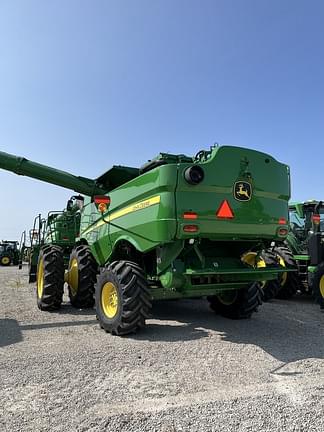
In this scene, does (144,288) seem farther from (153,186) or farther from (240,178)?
(240,178)

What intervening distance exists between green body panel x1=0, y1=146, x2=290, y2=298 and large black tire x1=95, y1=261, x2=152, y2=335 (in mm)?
301

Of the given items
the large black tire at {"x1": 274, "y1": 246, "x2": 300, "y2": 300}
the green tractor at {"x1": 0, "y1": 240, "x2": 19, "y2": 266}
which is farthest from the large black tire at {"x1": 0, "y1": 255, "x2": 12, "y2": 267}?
the large black tire at {"x1": 274, "y1": 246, "x2": 300, "y2": 300}

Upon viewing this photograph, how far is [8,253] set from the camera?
3169 cm

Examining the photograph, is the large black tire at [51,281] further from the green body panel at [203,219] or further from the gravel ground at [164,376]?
the green body panel at [203,219]

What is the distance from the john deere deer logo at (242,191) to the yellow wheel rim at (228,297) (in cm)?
209

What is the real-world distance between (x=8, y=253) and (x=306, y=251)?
26411 millimetres

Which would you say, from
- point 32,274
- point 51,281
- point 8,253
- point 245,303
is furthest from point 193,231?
point 8,253

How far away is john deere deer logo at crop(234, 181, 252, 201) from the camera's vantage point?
19.1 feet

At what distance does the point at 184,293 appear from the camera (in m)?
5.94

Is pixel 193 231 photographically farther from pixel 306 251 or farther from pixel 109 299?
pixel 306 251

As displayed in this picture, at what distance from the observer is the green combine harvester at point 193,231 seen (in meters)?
5.48

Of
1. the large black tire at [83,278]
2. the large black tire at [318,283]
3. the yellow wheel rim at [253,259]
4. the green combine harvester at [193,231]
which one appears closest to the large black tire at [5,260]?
the large black tire at [83,278]

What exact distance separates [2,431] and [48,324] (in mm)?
3834

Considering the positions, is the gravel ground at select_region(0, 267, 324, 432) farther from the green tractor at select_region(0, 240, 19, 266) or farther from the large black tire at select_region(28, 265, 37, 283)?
the green tractor at select_region(0, 240, 19, 266)
